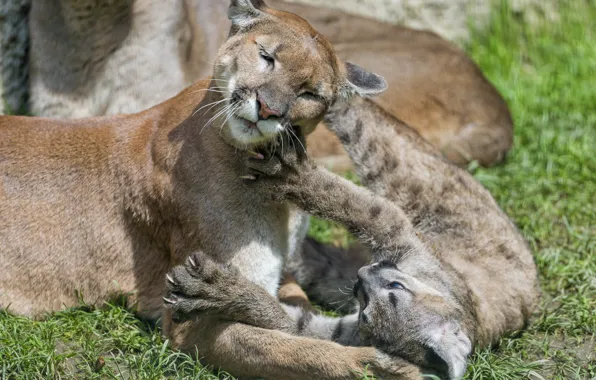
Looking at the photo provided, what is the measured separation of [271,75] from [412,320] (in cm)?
151

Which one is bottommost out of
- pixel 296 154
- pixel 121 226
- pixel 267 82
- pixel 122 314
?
pixel 122 314

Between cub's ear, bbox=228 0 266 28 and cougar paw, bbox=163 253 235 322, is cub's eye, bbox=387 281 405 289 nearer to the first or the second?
cougar paw, bbox=163 253 235 322

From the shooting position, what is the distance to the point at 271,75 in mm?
4770

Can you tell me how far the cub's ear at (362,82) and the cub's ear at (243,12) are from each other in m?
0.66

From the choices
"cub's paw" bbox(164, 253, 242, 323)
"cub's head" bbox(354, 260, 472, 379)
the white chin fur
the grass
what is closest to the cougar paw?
"cub's paw" bbox(164, 253, 242, 323)

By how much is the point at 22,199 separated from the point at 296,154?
5.53 feet

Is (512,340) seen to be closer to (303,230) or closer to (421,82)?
(303,230)

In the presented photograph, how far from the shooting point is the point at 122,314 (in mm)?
5406

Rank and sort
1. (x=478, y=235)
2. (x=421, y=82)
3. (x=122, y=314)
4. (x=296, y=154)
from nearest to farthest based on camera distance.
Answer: (x=296, y=154) < (x=122, y=314) < (x=478, y=235) < (x=421, y=82)

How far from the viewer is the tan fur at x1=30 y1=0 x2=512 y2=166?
7062 mm

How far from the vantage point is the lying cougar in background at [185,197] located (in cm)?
485

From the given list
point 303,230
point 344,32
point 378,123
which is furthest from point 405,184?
point 344,32

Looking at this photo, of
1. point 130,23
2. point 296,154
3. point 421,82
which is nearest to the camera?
point 296,154

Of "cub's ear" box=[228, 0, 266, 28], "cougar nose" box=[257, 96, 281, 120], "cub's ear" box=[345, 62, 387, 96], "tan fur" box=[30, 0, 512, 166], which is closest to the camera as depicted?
"cougar nose" box=[257, 96, 281, 120]
